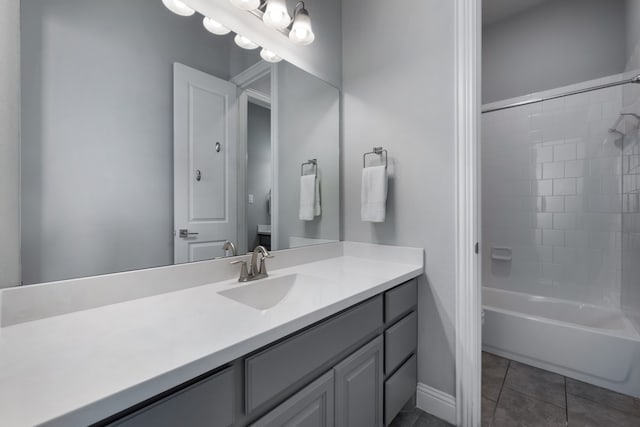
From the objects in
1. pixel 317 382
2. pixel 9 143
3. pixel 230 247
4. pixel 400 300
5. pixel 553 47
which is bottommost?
pixel 317 382

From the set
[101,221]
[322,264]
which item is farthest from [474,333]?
[101,221]

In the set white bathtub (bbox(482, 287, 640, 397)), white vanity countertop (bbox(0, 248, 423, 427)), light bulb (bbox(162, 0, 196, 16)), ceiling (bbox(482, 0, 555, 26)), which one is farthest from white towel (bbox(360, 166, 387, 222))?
ceiling (bbox(482, 0, 555, 26))

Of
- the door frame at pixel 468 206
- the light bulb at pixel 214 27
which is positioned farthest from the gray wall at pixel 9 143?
the door frame at pixel 468 206

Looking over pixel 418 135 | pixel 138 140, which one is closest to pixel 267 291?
pixel 138 140

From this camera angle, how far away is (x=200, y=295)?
0.98 meters

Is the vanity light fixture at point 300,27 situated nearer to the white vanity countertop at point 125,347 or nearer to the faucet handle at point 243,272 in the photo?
the faucet handle at point 243,272

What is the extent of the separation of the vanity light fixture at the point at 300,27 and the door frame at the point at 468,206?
0.74 metres

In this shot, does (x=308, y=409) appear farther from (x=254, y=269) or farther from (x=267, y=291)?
(x=254, y=269)

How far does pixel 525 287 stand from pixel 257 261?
2.34 meters

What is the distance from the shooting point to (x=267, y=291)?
119 cm

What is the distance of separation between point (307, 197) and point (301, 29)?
885mm

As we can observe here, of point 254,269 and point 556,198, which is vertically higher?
point 556,198

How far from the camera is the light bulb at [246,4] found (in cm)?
118

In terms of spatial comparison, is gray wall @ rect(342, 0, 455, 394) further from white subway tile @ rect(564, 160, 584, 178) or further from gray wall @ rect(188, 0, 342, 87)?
white subway tile @ rect(564, 160, 584, 178)
